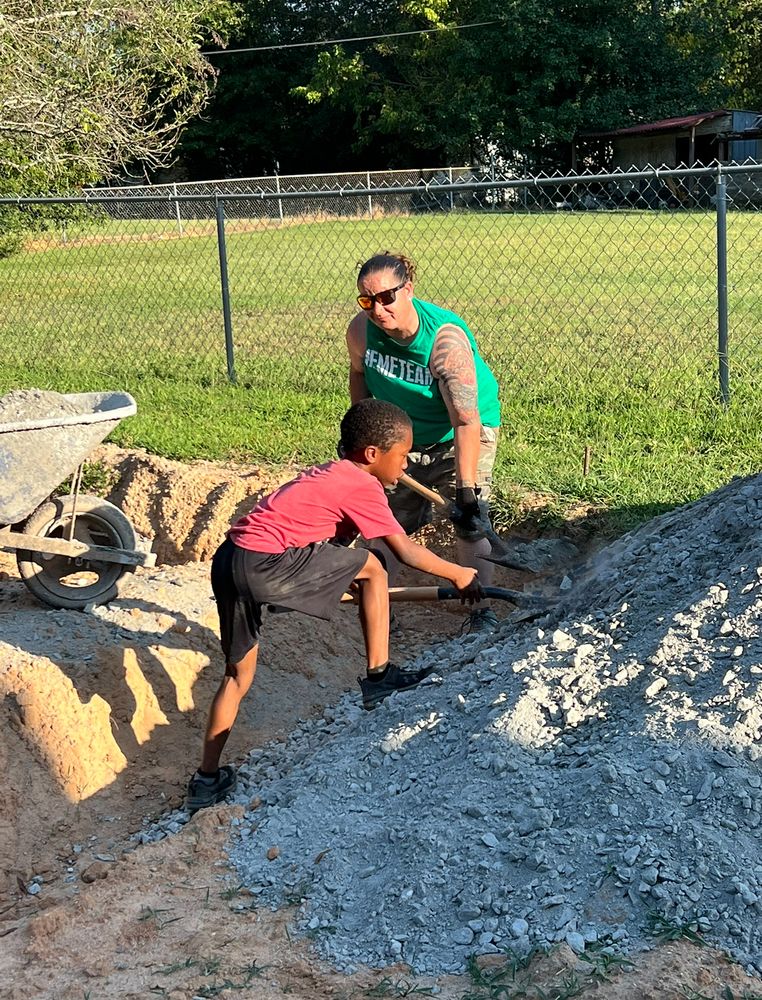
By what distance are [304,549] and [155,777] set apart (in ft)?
4.12

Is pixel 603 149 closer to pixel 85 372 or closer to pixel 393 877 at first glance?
pixel 85 372

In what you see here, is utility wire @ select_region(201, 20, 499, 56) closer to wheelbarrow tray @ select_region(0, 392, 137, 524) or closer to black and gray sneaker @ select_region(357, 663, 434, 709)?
wheelbarrow tray @ select_region(0, 392, 137, 524)

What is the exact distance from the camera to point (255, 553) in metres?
3.75

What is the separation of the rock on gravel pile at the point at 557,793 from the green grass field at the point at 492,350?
213 centimetres

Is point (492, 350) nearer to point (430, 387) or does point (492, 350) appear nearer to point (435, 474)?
point (435, 474)

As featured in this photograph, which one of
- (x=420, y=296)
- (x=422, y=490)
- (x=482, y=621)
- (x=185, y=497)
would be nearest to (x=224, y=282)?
(x=185, y=497)

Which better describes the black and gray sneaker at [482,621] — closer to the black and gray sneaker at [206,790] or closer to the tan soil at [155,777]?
the tan soil at [155,777]

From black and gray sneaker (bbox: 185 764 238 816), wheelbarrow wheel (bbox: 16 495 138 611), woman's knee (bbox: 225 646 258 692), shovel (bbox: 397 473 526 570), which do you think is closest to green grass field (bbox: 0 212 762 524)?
shovel (bbox: 397 473 526 570)

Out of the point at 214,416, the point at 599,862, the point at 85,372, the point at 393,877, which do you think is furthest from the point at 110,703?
the point at 85,372

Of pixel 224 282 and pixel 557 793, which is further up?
pixel 224 282

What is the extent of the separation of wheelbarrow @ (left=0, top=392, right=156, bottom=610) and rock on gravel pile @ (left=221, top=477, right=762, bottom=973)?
1.58 m

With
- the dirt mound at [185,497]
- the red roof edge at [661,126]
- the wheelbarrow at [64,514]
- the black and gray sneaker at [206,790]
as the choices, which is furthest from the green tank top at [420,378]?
the red roof edge at [661,126]

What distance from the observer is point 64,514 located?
5355 millimetres

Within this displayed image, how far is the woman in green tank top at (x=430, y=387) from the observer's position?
15.0ft
